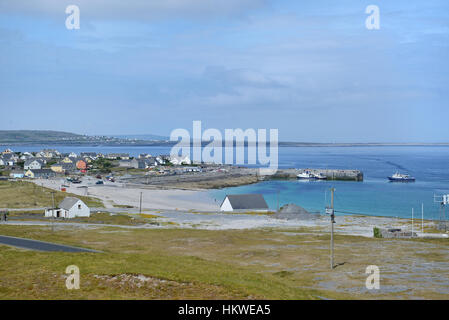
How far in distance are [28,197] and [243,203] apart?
42275 mm

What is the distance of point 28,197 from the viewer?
3265 inches

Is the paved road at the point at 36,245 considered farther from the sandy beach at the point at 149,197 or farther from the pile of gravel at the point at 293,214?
the sandy beach at the point at 149,197

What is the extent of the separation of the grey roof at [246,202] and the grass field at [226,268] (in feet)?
97.7

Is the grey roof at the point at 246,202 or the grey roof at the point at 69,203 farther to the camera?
the grey roof at the point at 246,202

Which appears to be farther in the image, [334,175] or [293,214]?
[334,175]

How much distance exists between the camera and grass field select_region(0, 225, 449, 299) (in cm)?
2008

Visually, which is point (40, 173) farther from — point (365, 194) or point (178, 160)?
point (365, 194)

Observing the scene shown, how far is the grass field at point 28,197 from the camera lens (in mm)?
77062

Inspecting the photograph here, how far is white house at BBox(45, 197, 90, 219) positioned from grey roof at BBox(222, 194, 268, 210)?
27528 millimetres

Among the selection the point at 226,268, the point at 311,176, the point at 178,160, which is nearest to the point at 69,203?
the point at 226,268

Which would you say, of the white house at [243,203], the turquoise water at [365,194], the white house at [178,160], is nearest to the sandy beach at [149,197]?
the white house at [243,203]

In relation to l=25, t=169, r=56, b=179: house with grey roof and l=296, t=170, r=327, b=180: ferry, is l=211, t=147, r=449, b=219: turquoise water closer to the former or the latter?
l=296, t=170, r=327, b=180: ferry

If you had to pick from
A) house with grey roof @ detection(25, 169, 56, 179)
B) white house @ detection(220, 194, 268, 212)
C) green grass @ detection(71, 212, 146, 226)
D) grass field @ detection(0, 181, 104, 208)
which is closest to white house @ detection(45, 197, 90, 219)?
green grass @ detection(71, 212, 146, 226)
